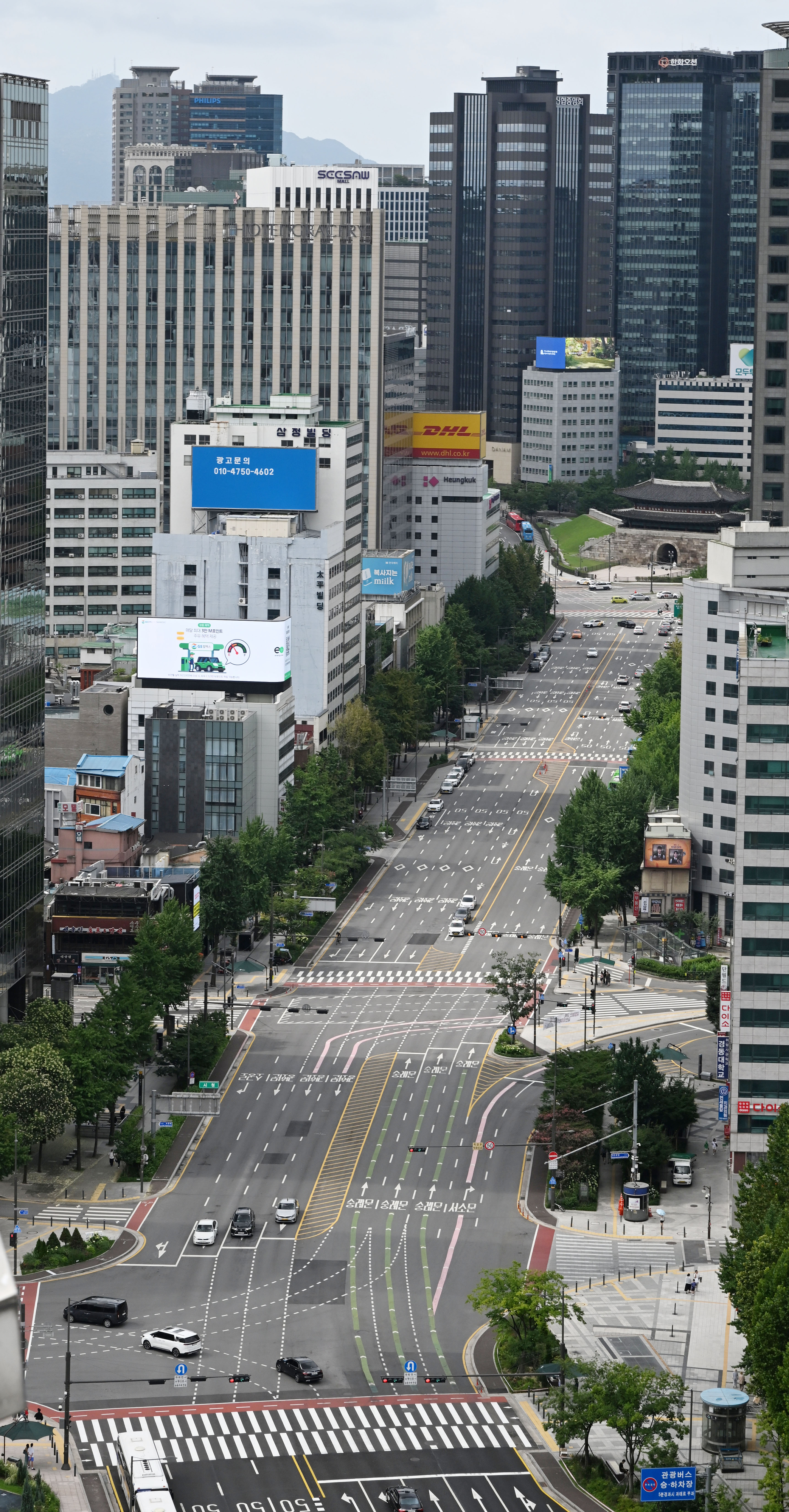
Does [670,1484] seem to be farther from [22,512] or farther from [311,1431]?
[22,512]

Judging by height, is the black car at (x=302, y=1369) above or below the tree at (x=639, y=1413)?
below

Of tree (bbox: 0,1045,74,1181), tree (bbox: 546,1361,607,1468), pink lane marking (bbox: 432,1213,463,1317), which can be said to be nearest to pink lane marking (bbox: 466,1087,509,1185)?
pink lane marking (bbox: 432,1213,463,1317)

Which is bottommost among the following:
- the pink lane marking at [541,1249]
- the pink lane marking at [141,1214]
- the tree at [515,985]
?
the pink lane marking at [141,1214]

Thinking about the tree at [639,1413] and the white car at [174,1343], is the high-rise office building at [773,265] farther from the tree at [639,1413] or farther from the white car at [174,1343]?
the tree at [639,1413]

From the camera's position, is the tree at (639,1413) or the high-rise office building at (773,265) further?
the high-rise office building at (773,265)

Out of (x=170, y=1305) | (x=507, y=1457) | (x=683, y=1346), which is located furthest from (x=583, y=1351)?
(x=170, y=1305)

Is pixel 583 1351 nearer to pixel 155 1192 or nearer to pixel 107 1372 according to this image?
pixel 107 1372

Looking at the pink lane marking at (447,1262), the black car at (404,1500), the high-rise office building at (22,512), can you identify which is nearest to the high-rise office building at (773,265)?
the high-rise office building at (22,512)

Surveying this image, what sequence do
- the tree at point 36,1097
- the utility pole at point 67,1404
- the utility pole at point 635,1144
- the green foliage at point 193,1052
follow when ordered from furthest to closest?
1. the green foliage at point 193,1052
2. the tree at point 36,1097
3. the utility pole at point 635,1144
4. the utility pole at point 67,1404
